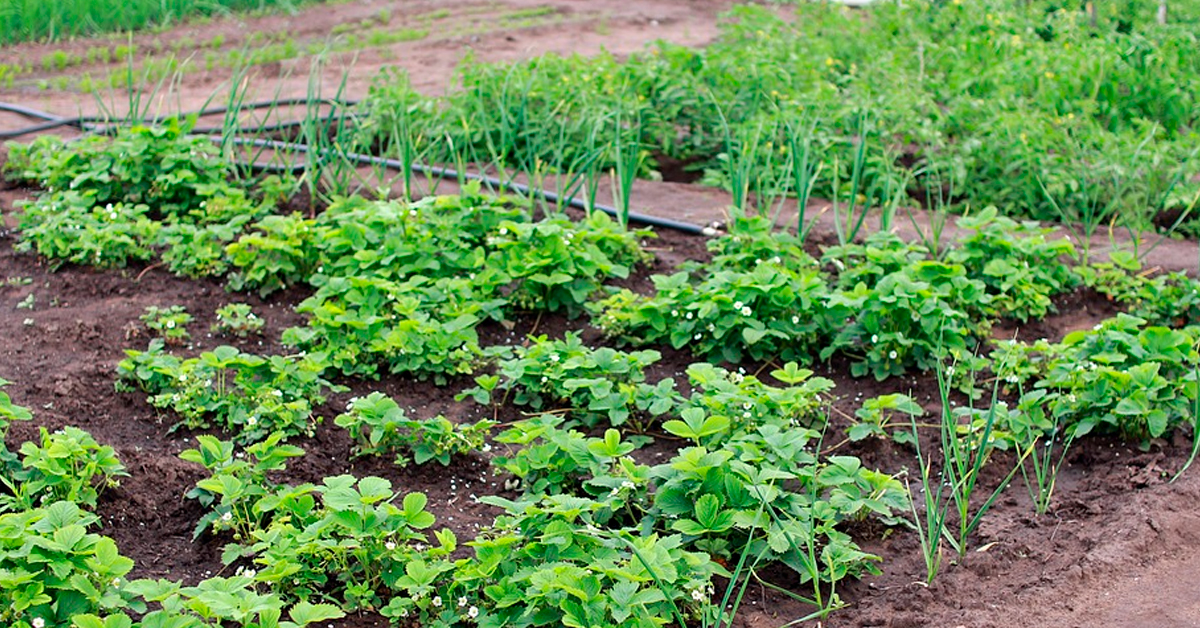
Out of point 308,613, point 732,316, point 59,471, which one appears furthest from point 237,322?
point 308,613

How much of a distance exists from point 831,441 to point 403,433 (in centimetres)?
124

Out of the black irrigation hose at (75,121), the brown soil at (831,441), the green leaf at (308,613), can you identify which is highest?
the black irrigation hose at (75,121)

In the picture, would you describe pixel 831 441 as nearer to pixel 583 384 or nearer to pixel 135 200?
pixel 583 384

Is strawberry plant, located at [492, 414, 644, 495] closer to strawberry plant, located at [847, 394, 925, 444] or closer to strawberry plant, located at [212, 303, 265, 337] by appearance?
strawberry plant, located at [847, 394, 925, 444]

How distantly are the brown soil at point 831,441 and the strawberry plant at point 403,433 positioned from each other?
0.18 feet

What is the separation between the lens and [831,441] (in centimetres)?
377

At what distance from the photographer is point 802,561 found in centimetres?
298

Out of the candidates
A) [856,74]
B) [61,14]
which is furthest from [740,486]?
[61,14]

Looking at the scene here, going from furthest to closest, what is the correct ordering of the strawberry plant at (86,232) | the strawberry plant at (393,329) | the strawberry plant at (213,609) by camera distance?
the strawberry plant at (86,232)
the strawberry plant at (393,329)
the strawberry plant at (213,609)

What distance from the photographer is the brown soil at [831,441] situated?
9.71 ft

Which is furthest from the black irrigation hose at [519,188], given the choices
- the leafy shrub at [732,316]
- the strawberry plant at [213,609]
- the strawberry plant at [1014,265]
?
the strawberry plant at [213,609]

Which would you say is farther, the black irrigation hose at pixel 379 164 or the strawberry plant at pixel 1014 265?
the black irrigation hose at pixel 379 164

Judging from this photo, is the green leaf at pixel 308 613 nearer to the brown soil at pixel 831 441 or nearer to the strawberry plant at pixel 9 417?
the brown soil at pixel 831 441

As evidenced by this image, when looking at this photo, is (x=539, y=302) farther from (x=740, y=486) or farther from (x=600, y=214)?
(x=740, y=486)
